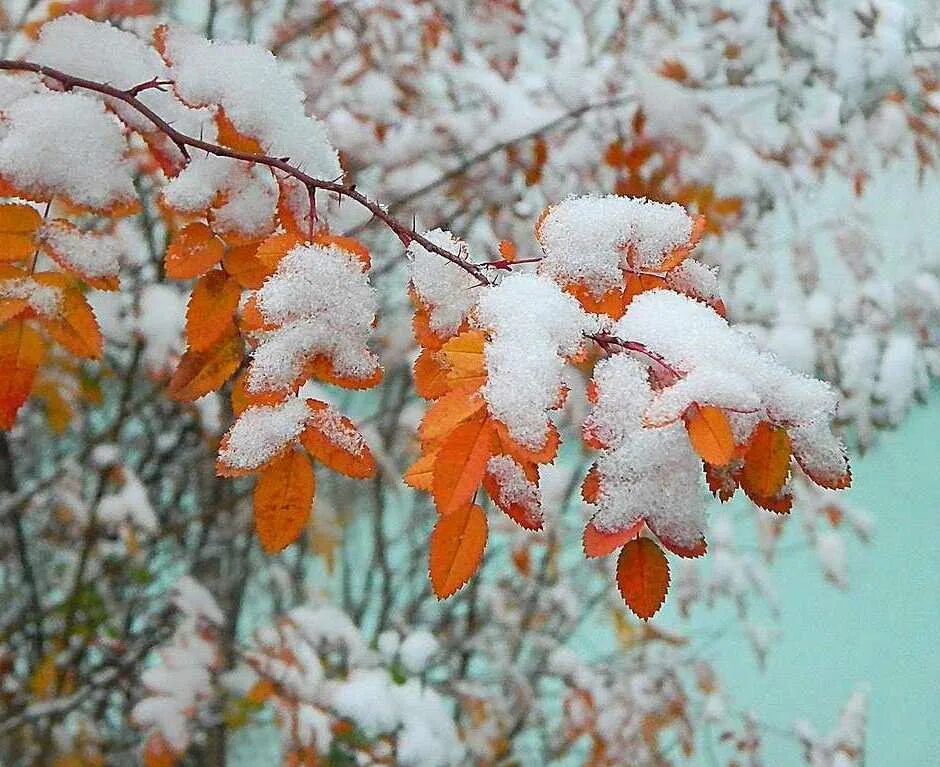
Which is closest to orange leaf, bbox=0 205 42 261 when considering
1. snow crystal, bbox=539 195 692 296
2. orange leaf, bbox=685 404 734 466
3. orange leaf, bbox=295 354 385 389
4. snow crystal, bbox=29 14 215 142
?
snow crystal, bbox=29 14 215 142

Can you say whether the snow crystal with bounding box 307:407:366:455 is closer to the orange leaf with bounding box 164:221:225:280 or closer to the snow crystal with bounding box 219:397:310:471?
the snow crystal with bounding box 219:397:310:471

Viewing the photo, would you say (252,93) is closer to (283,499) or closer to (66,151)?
(66,151)

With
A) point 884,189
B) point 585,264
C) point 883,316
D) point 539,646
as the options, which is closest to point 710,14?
point 883,316

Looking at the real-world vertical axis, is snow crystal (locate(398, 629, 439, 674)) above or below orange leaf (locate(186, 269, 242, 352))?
below

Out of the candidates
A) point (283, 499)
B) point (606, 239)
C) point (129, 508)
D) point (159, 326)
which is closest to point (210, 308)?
point (283, 499)

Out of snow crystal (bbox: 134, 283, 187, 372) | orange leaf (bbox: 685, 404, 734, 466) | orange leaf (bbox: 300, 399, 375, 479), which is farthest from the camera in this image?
snow crystal (bbox: 134, 283, 187, 372)

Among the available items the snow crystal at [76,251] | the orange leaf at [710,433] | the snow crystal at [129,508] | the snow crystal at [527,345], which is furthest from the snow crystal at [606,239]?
the snow crystal at [129,508]

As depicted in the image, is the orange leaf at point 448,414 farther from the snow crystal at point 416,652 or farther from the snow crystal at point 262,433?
the snow crystal at point 416,652
